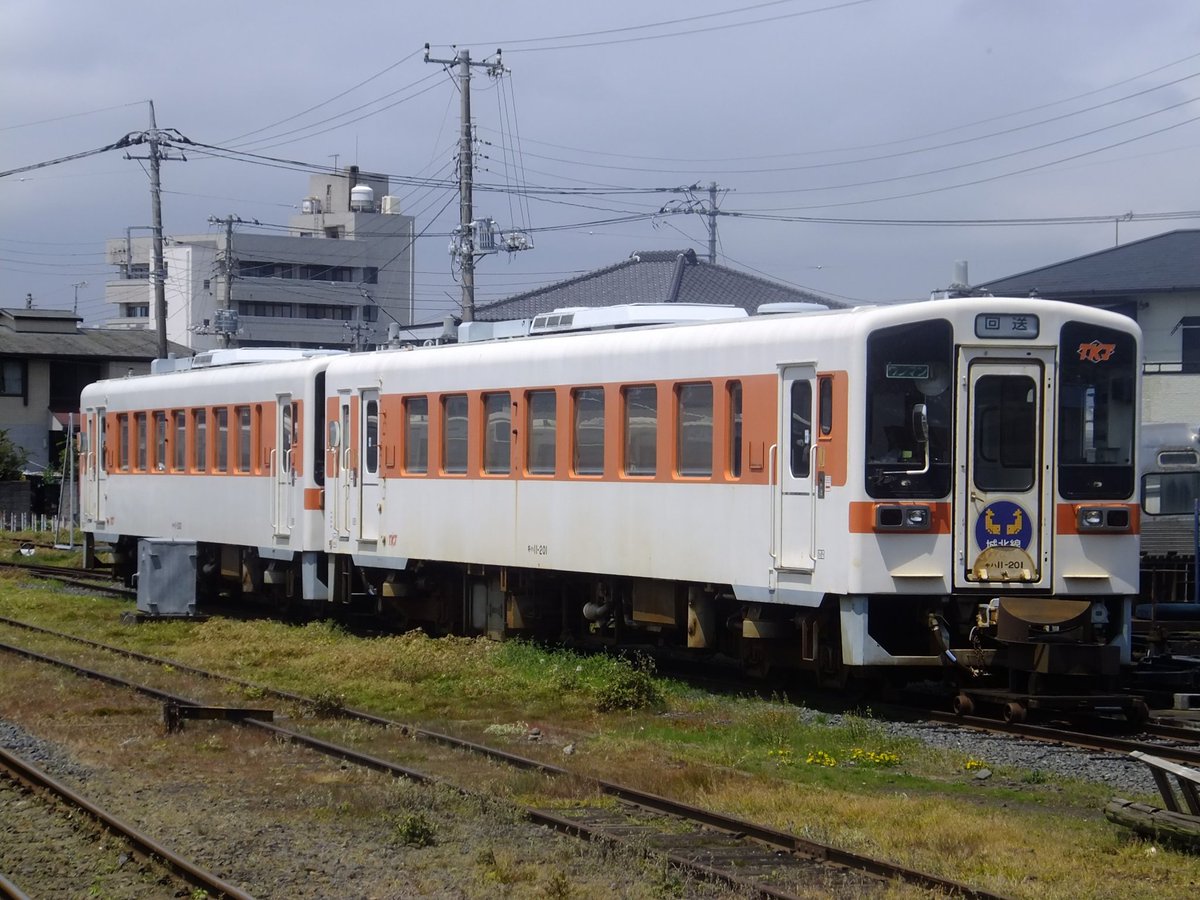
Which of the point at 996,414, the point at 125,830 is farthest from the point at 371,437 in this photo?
the point at 125,830

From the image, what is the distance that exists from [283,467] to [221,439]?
7.16 feet

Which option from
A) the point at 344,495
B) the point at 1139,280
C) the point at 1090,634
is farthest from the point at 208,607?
the point at 1139,280

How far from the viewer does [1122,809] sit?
8133 mm

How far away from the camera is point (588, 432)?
15008mm

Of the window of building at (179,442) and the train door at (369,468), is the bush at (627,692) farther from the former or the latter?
the window of building at (179,442)

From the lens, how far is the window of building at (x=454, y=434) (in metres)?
17.0

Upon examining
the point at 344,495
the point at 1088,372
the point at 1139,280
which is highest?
the point at 1139,280

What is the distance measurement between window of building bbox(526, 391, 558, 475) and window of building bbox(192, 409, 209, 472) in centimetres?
792

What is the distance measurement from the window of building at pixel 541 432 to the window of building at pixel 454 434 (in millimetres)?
1272

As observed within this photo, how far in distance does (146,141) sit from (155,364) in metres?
18.0

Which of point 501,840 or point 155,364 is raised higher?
point 155,364

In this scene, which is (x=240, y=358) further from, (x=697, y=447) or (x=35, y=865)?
(x=35, y=865)

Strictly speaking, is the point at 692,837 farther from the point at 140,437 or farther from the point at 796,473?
the point at 140,437

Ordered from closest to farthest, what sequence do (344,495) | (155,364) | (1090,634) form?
(1090,634) → (344,495) → (155,364)
